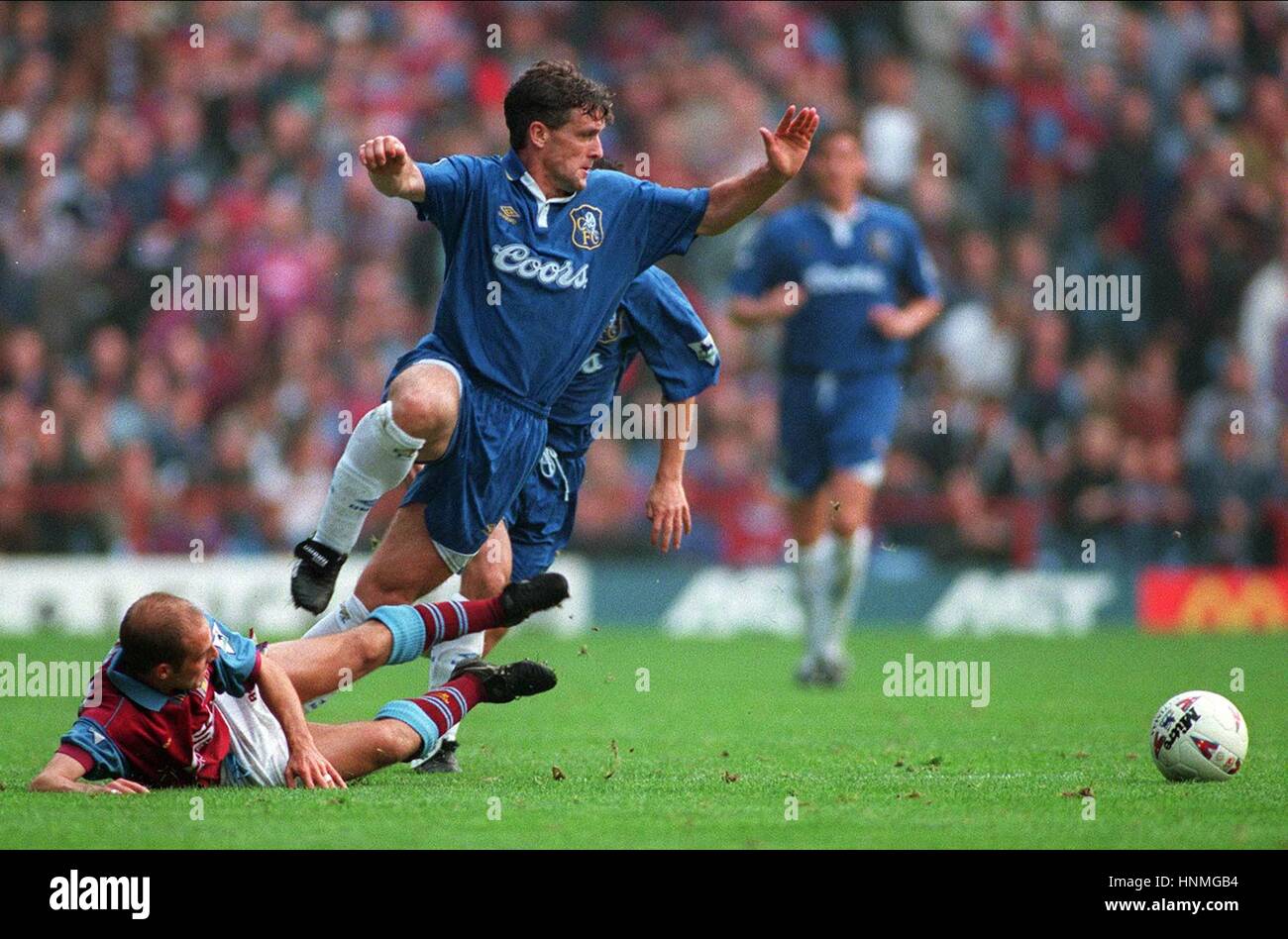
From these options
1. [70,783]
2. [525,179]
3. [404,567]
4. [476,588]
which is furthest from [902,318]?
[70,783]

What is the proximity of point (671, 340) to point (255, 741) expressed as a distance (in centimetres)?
244

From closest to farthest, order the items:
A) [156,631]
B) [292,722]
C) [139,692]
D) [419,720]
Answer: [156,631], [139,692], [292,722], [419,720]

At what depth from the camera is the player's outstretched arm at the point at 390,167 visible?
252 inches

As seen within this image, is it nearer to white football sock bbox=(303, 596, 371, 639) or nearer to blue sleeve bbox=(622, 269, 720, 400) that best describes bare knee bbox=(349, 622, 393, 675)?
white football sock bbox=(303, 596, 371, 639)

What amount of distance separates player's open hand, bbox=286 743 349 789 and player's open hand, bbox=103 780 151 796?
0.49 m

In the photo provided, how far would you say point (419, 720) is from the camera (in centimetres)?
668

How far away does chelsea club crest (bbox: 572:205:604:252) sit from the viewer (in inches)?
282

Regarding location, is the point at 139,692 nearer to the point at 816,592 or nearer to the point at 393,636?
the point at 393,636

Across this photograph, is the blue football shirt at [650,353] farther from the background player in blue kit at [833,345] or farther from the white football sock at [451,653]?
the background player in blue kit at [833,345]

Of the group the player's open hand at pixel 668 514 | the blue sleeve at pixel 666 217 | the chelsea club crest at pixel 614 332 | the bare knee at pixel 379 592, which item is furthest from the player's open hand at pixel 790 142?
the bare knee at pixel 379 592

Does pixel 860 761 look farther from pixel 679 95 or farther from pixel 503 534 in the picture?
pixel 679 95

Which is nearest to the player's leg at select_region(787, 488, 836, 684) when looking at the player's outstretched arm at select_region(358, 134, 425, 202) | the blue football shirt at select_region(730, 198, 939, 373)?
the blue football shirt at select_region(730, 198, 939, 373)

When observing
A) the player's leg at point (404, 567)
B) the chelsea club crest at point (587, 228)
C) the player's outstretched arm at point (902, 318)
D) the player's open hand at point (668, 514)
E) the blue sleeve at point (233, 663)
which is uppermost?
the player's outstretched arm at point (902, 318)

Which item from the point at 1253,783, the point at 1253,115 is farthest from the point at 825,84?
the point at 1253,783
